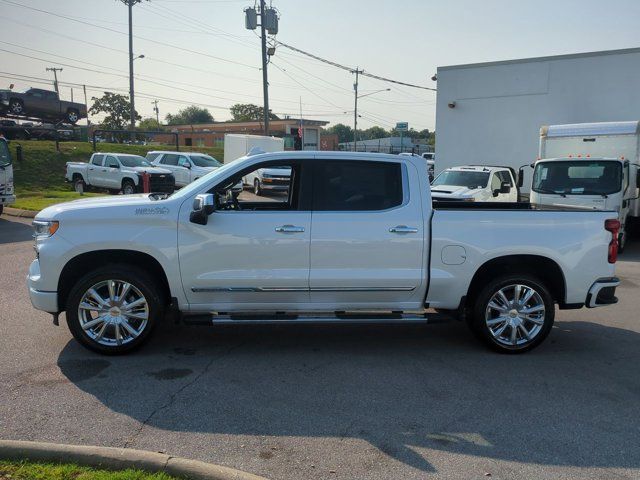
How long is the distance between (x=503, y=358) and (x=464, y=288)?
784 millimetres

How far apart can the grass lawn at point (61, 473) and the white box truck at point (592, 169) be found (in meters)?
10.2

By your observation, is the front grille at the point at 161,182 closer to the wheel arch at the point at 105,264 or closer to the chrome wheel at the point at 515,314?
the wheel arch at the point at 105,264

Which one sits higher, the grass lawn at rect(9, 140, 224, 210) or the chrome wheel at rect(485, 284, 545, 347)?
the grass lawn at rect(9, 140, 224, 210)

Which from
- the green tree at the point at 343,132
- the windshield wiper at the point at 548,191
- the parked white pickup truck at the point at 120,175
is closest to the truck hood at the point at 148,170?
the parked white pickup truck at the point at 120,175

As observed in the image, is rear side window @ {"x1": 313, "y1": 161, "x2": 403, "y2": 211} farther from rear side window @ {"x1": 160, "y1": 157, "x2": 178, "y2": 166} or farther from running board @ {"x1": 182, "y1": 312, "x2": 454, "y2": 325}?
rear side window @ {"x1": 160, "y1": 157, "x2": 178, "y2": 166}

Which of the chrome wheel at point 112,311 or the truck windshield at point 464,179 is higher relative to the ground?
the truck windshield at point 464,179

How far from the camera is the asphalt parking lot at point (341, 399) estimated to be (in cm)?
353

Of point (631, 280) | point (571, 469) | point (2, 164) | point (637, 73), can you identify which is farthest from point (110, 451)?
point (637, 73)

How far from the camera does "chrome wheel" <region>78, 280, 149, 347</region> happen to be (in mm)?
5035

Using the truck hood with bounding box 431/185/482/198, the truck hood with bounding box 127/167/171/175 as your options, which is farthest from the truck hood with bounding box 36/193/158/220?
the truck hood with bounding box 127/167/171/175

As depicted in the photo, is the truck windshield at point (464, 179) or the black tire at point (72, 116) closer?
the truck windshield at point (464, 179)

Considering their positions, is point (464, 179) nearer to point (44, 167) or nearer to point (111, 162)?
point (111, 162)

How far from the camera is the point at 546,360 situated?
17.5 feet

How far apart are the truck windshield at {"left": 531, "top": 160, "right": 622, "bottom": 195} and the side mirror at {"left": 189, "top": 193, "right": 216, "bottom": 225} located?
30.2ft
